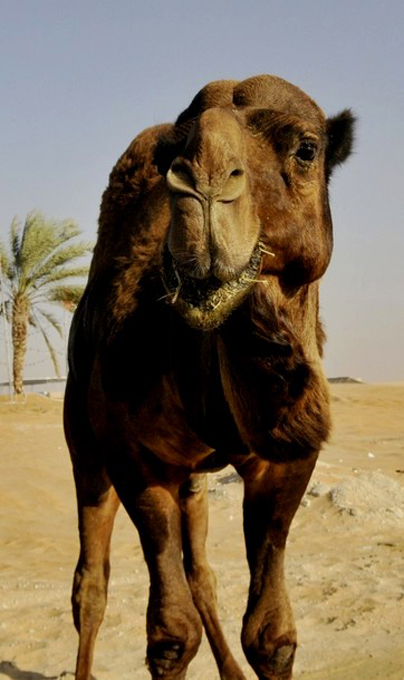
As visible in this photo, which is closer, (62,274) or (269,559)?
(269,559)

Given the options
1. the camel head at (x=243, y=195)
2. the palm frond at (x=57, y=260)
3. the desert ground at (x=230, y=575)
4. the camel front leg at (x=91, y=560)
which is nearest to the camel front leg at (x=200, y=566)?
the desert ground at (x=230, y=575)

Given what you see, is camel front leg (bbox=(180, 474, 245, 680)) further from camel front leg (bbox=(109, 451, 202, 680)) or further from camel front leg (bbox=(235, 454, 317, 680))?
camel front leg (bbox=(109, 451, 202, 680))

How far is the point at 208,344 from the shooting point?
3578 millimetres

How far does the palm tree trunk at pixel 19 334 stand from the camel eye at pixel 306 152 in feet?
77.5

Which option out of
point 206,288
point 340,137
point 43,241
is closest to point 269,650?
point 206,288

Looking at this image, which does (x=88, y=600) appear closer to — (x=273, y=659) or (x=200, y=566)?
(x=200, y=566)

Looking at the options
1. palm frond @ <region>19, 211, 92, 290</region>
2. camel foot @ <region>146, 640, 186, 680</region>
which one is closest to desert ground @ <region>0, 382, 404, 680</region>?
camel foot @ <region>146, 640, 186, 680</region>

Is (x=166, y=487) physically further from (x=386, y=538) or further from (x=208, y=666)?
(x=386, y=538)

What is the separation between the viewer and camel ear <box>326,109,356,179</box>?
3.64 meters

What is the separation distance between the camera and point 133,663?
18.8ft

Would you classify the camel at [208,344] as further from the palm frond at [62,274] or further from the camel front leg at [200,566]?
the palm frond at [62,274]

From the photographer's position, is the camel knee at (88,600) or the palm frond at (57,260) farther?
the palm frond at (57,260)

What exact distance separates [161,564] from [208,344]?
1.03 metres

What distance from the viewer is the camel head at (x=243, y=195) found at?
2.74 meters
